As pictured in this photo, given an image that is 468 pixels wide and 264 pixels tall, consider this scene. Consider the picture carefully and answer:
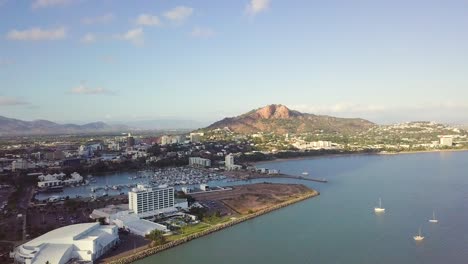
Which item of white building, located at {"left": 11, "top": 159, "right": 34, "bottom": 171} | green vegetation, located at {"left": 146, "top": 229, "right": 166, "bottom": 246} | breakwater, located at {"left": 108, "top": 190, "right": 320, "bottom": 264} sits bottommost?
breakwater, located at {"left": 108, "top": 190, "right": 320, "bottom": 264}

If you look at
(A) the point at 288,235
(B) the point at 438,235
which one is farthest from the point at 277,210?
(B) the point at 438,235

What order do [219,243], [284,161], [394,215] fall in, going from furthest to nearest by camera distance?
[284,161] → [394,215] → [219,243]

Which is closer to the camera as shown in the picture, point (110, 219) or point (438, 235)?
point (438, 235)

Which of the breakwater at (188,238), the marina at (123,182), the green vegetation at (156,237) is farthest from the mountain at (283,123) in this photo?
the green vegetation at (156,237)

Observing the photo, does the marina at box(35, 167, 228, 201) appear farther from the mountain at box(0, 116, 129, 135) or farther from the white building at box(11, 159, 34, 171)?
the mountain at box(0, 116, 129, 135)

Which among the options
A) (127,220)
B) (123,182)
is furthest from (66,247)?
(123,182)

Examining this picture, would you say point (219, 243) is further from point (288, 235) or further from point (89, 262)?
point (89, 262)

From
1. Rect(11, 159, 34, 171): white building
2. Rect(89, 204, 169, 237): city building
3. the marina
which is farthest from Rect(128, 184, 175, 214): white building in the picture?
Rect(11, 159, 34, 171): white building
